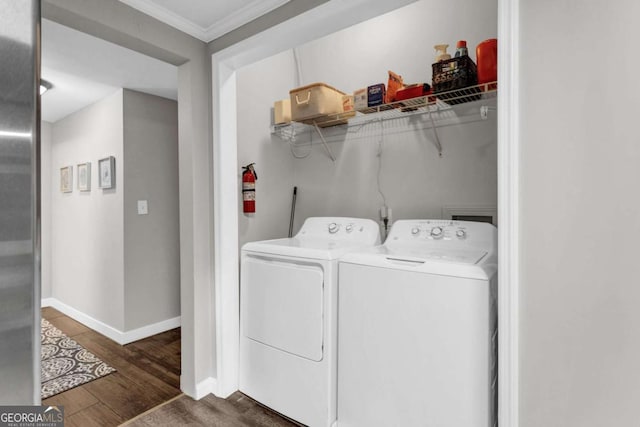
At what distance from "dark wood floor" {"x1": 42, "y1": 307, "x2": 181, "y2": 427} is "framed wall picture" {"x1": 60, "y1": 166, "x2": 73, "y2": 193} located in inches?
62.4

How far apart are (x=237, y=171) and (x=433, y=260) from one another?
1.44m

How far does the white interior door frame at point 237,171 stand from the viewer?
119 centimetres

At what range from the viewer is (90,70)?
8.66 ft

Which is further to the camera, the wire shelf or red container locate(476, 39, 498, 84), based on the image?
the wire shelf

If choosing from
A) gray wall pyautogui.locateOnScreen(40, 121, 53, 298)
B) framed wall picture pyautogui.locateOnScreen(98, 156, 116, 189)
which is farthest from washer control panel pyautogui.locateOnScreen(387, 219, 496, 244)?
gray wall pyautogui.locateOnScreen(40, 121, 53, 298)

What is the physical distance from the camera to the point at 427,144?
7.50 ft

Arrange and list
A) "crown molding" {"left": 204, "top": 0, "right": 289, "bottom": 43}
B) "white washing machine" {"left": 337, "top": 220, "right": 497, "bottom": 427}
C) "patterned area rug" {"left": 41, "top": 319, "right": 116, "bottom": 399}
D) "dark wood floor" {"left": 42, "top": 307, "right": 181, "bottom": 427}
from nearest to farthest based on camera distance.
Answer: "white washing machine" {"left": 337, "top": 220, "right": 497, "bottom": 427} < "crown molding" {"left": 204, "top": 0, "right": 289, "bottom": 43} < "dark wood floor" {"left": 42, "top": 307, "right": 181, "bottom": 427} < "patterned area rug" {"left": 41, "top": 319, "right": 116, "bottom": 399}

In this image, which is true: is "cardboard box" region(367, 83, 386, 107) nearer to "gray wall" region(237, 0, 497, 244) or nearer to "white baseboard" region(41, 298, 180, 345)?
"gray wall" region(237, 0, 497, 244)

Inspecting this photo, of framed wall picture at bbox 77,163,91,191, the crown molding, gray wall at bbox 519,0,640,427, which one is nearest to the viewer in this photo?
gray wall at bbox 519,0,640,427

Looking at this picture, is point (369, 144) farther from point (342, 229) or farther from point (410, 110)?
point (342, 229)

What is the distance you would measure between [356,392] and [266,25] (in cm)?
202

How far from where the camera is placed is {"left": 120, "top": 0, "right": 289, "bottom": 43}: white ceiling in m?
1.83

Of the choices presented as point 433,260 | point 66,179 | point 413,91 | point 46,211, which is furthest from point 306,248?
point 46,211

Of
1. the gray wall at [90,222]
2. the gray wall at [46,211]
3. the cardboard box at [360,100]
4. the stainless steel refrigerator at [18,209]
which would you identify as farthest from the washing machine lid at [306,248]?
the gray wall at [46,211]
